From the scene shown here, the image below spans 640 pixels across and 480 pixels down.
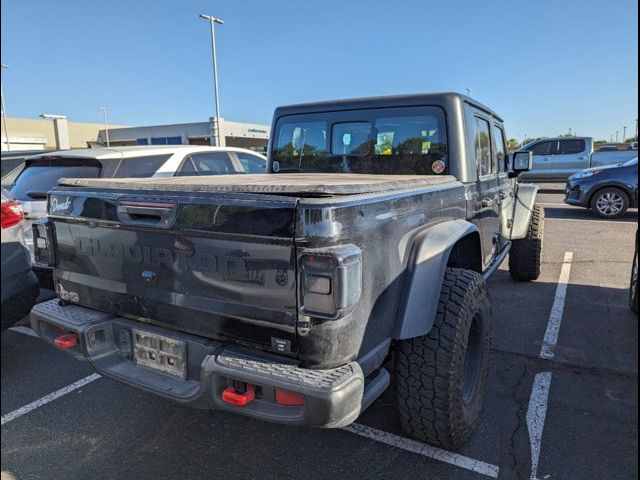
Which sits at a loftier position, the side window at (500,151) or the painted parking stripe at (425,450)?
the side window at (500,151)

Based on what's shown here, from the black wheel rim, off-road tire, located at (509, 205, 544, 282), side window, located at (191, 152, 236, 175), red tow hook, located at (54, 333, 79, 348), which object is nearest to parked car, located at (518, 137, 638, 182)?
off-road tire, located at (509, 205, 544, 282)

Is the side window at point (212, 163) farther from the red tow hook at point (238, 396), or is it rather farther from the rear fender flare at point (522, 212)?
the red tow hook at point (238, 396)

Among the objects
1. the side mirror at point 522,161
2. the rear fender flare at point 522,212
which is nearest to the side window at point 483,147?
the side mirror at point 522,161

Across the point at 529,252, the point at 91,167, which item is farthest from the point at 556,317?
the point at 91,167

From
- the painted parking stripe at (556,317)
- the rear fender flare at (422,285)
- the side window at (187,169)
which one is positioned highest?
the side window at (187,169)

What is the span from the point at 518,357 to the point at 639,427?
3.90 ft

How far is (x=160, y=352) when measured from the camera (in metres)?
2.27

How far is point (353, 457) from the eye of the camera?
8.32 ft

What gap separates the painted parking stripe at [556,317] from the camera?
385cm

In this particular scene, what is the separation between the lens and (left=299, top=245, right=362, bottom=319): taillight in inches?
69.6

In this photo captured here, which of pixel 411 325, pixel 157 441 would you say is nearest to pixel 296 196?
pixel 411 325

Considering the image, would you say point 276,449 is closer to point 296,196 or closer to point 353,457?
point 353,457

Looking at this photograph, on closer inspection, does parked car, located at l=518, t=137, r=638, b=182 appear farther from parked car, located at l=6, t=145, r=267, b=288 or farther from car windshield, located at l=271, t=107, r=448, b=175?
car windshield, located at l=271, t=107, r=448, b=175

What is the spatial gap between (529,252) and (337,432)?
382 centimetres
